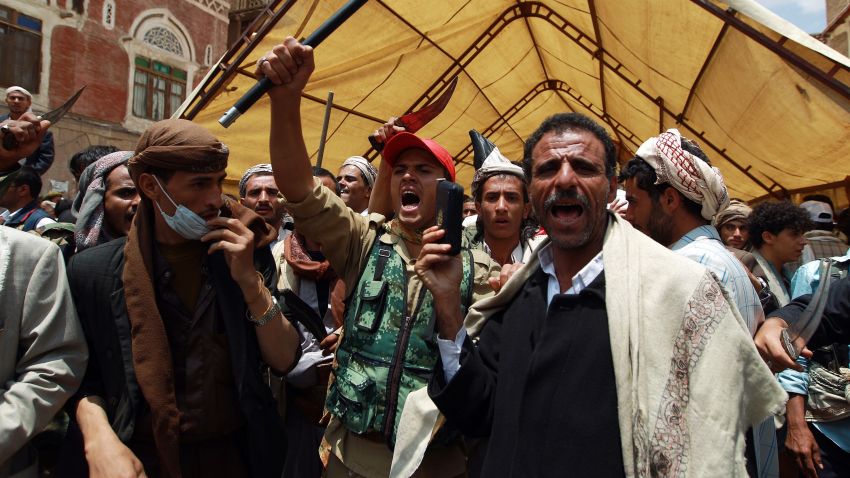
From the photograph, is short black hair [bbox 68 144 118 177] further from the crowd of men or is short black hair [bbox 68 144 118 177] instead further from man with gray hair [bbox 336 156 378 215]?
man with gray hair [bbox 336 156 378 215]

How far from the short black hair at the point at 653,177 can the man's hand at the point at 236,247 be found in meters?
1.55

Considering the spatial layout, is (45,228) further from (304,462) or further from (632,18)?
(632,18)

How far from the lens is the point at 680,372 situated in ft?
4.76

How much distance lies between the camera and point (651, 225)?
2.48 m

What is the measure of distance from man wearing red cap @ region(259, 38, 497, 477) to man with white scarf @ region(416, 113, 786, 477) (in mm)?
319

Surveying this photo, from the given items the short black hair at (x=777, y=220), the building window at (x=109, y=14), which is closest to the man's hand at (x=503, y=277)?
the short black hair at (x=777, y=220)

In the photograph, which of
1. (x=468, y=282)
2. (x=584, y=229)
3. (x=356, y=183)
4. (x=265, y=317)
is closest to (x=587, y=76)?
(x=356, y=183)

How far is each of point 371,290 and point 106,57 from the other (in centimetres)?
1706

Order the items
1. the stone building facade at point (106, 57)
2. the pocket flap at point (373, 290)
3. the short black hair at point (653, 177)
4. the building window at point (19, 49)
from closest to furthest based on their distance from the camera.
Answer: the pocket flap at point (373, 290) < the short black hair at point (653, 177) < the building window at point (19, 49) < the stone building facade at point (106, 57)

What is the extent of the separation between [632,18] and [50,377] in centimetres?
631

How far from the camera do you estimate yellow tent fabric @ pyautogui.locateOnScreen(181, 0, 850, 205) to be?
5.13 m

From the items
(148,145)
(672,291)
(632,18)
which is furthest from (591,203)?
(632,18)

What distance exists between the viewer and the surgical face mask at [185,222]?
6.30 ft

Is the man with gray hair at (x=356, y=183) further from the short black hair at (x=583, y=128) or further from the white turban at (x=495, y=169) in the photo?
the short black hair at (x=583, y=128)
